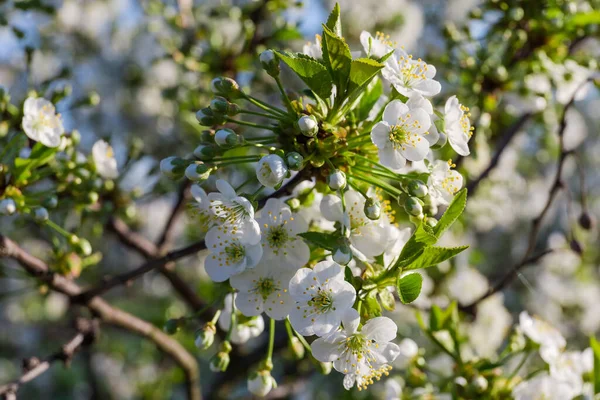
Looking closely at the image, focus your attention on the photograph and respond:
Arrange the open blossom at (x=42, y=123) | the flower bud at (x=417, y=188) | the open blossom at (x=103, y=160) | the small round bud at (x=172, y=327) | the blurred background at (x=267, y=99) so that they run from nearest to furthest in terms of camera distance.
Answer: the flower bud at (x=417, y=188), the small round bud at (x=172, y=327), the open blossom at (x=42, y=123), the open blossom at (x=103, y=160), the blurred background at (x=267, y=99)

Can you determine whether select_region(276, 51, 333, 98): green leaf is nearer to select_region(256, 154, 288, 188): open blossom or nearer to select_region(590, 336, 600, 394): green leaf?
select_region(256, 154, 288, 188): open blossom

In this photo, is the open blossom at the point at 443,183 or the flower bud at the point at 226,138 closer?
the flower bud at the point at 226,138

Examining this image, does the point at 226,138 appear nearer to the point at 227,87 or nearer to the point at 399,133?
the point at 227,87

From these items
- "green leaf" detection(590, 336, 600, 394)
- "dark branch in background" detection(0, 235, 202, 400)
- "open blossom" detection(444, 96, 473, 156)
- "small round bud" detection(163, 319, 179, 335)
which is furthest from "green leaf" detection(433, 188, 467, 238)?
"dark branch in background" detection(0, 235, 202, 400)

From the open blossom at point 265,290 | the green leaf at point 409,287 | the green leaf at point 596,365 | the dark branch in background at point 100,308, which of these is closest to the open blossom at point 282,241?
the open blossom at point 265,290

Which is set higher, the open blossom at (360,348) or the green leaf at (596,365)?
the open blossom at (360,348)

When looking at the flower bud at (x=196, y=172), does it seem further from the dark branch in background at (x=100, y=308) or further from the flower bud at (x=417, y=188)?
the dark branch in background at (x=100, y=308)

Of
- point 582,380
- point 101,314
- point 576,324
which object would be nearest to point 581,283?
point 576,324
